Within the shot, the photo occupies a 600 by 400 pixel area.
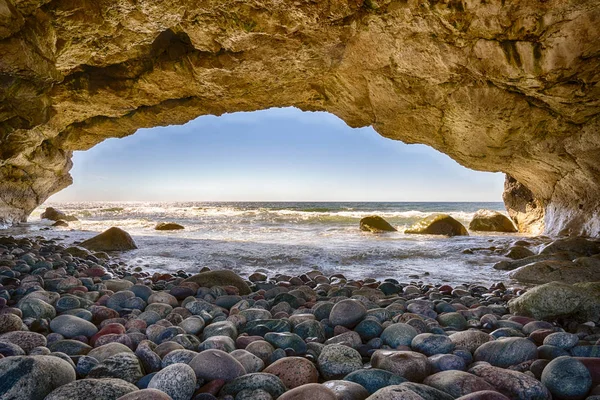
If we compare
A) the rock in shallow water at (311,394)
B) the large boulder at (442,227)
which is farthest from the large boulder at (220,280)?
the large boulder at (442,227)

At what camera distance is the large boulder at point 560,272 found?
5098mm

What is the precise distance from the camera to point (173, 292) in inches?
156

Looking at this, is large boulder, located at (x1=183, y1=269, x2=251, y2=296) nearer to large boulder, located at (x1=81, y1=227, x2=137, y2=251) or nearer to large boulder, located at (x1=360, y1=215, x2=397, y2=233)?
large boulder, located at (x1=81, y1=227, x2=137, y2=251)

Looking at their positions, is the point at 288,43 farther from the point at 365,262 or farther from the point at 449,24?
the point at 365,262

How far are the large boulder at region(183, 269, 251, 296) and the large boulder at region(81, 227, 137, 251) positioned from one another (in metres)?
4.87

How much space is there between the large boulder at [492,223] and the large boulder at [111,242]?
1417 centimetres

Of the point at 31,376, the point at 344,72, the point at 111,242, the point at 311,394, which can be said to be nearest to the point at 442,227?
the point at 344,72

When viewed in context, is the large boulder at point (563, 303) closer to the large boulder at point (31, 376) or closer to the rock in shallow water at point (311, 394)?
the rock in shallow water at point (311, 394)

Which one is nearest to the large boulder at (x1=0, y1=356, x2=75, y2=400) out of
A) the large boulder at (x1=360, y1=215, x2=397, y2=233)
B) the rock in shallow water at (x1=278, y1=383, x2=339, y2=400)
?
the rock in shallow water at (x1=278, y1=383, x2=339, y2=400)

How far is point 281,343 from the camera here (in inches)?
93.7

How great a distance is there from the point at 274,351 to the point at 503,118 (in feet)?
26.1

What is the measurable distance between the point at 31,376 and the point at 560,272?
252 inches

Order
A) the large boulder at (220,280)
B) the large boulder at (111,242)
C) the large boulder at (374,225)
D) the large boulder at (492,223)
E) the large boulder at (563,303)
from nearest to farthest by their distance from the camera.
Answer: the large boulder at (563,303), the large boulder at (220,280), the large boulder at (111,242), the large boulder at (374,225), the large boulder at (492,223)

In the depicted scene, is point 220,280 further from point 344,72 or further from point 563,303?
point 344,72
